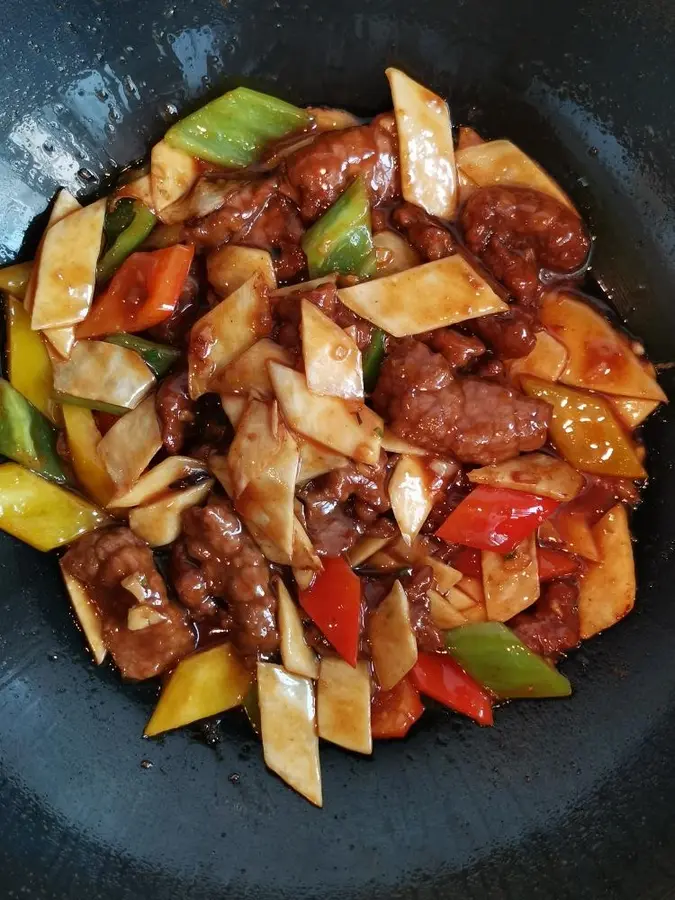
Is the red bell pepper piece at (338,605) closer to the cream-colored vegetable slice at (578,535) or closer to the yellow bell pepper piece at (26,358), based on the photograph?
the cream-colored vegetable slice at (578,535)

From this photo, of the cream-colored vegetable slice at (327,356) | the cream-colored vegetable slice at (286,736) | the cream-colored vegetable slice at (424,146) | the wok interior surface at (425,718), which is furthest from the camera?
the cream-colored vegetable slice at (424,146)

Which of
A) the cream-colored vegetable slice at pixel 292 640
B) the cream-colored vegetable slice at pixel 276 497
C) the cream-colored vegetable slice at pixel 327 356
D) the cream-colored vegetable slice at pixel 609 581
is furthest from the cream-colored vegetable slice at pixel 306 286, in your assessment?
the cream-colored vegetable slice at pixel 609 581

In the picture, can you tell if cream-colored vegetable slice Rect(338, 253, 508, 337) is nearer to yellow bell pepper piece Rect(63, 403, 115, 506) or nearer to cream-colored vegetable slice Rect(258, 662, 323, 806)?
yellow bell pepper piece Rect(63, 403, 115, 506)

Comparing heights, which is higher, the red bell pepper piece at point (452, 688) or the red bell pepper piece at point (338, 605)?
the red bell pepper piece at point (338, 605)

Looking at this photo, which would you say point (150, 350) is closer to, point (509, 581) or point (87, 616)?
point (87, 616)

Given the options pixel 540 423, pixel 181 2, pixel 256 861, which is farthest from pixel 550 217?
pixel 256 861

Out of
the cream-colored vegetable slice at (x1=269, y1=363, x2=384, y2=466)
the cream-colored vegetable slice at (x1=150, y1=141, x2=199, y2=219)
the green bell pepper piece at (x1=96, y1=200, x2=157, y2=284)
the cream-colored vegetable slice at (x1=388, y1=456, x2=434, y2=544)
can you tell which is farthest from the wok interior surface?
the cream-colored vegetable slice at (x1=269, y1=363, x2=384, y2=466)
